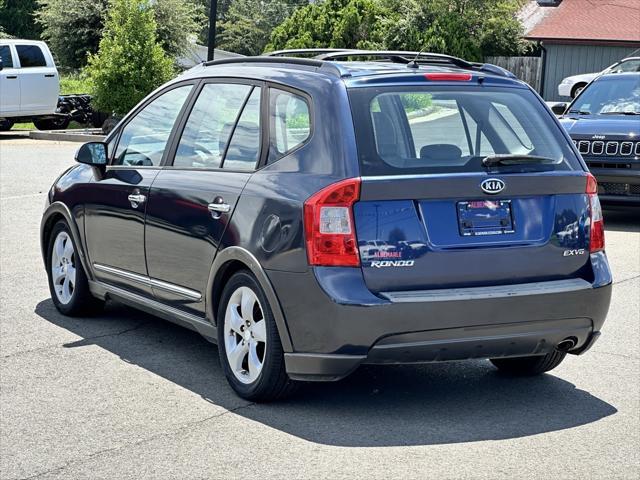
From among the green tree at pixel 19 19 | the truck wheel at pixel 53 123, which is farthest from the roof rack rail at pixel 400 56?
the green tree at pixel 19 19

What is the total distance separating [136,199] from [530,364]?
8.25ft

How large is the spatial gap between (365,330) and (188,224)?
151 centimetres

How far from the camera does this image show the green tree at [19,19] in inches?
2457

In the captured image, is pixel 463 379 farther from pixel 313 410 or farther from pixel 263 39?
pixel 263 39

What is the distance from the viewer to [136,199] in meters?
7.54

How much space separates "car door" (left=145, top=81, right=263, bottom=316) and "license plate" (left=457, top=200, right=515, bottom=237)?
3.90ft

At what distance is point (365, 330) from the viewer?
5.90 meters

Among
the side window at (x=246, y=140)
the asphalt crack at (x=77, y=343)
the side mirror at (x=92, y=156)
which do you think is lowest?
the asphalt crack at (x=77, y=343)

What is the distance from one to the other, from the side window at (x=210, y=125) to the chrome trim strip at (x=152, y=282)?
2.29 ft

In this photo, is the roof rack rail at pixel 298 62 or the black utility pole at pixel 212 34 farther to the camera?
the black utility pole at pixel 212 34

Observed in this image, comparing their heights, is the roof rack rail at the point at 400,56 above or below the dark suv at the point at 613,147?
above

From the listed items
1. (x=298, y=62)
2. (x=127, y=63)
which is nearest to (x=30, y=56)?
(x=127, y=63)

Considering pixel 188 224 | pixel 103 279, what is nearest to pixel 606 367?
pixel 188 224

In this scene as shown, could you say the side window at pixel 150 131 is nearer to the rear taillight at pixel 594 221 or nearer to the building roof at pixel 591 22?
the rear taillight at pixel 594 221
